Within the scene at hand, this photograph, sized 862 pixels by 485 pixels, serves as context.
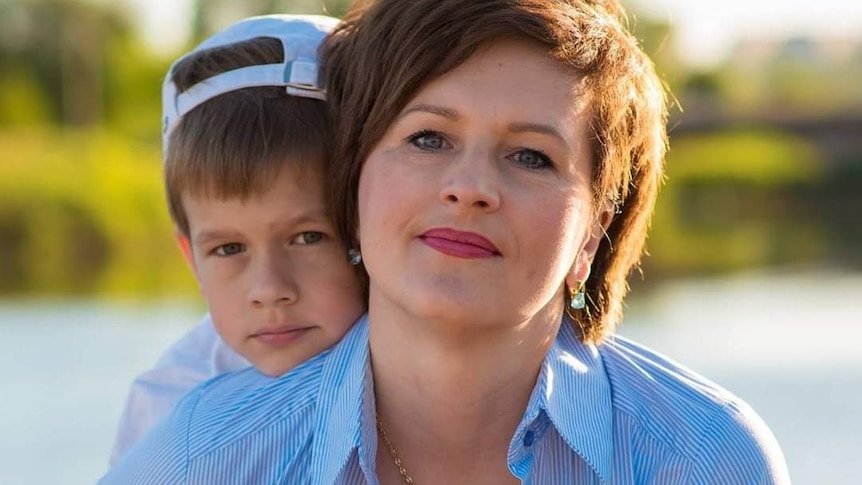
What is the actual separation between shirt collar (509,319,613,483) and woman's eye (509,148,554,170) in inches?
16.5

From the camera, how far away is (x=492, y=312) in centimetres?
284

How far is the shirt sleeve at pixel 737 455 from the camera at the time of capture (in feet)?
9.49

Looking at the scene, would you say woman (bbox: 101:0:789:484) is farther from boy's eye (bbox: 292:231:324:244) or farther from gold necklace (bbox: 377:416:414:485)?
boy's eye (bbox: 292:231:324:244)

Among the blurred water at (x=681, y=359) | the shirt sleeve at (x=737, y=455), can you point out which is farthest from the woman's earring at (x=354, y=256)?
the blurred water at (x=681, y=359)

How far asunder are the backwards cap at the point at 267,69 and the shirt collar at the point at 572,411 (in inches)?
33.5

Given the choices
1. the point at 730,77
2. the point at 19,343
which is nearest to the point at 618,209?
the point at 19,343

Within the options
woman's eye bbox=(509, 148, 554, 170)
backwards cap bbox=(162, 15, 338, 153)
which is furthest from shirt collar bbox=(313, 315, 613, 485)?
backwards cap bbox=(162, 15, 338, 153)

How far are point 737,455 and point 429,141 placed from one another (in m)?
0.87

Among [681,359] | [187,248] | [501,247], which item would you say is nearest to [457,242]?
[501,247]

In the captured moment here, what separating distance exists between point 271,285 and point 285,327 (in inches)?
4.0

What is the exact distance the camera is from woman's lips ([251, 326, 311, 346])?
3.34 metres

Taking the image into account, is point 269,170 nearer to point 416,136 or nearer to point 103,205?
point 416,136

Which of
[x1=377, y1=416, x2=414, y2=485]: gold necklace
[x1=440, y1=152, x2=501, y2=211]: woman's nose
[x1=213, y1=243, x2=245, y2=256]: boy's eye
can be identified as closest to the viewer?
[x1=440, y1=152, x2=501, y2=211]: woman's nose

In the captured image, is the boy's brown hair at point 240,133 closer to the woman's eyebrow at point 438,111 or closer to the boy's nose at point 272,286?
the boy's nose at point 272,286
